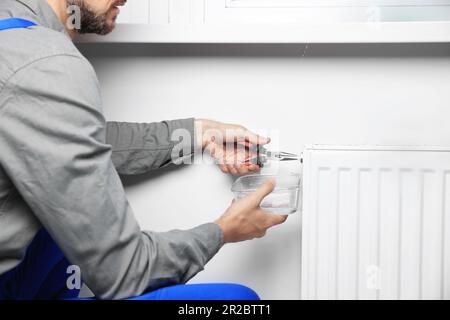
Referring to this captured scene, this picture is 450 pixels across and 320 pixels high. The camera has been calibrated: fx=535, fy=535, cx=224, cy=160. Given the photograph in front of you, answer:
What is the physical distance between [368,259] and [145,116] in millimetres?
555

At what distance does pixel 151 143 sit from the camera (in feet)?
3.60

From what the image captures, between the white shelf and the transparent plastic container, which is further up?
the white shelf

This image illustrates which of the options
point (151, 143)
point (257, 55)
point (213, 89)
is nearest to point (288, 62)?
point (257, 55)

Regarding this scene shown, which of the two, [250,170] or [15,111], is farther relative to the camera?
[250,170]

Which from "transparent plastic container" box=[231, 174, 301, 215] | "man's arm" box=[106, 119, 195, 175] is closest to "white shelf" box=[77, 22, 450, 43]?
"man's arm" box=[106, 119, 195, 175]

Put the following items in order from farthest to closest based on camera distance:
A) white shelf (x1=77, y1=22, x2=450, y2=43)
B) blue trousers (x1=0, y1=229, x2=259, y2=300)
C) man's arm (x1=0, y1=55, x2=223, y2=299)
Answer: white shelf (x1=77, y1=22, x2=450, y2=43) → blue trousers (x1=0, y1=229, x2=259, y2=300) → man's arm (x1=0, y1=55, x2=223, y2=299)

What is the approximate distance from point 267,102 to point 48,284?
0.56 m

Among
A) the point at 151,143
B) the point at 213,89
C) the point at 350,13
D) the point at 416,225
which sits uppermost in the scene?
the point at 350,13

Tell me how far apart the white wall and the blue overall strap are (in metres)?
0.40

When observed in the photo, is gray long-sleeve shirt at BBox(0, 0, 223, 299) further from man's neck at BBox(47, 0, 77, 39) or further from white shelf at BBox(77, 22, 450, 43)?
white shelf at BBox(77, 22, 450, 43)

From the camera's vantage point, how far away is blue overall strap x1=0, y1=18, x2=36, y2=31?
2.44 feet

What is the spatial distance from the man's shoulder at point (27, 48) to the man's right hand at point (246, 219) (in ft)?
1.15
